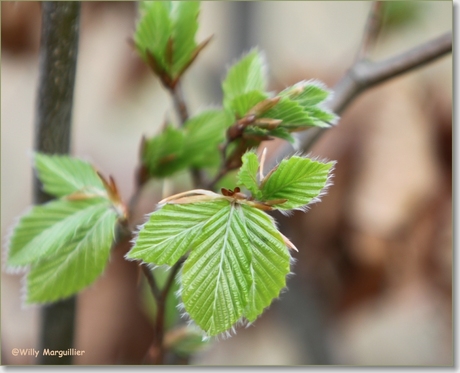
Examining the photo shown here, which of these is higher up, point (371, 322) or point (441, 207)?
point (441, 207)

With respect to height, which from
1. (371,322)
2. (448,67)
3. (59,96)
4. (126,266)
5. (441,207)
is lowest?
(371,322)

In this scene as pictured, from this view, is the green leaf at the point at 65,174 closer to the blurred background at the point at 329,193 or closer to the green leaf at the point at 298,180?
the green leaf at the point at 298,180

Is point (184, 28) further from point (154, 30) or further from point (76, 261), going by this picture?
point (76, 261)

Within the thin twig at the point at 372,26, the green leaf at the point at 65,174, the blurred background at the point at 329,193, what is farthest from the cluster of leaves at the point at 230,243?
the blurred background at the point at 329,193

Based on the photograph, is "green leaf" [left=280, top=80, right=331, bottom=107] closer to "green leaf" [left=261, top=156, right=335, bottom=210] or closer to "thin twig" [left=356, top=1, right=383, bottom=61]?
"green leaf" [left=261, top=156, right=335, bottom=210]

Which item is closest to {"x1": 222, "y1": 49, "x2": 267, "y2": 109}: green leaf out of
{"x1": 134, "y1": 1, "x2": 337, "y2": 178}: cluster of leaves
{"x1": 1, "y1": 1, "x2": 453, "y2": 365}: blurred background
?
{"x1": 134, "y1": 1, "x2": 337, "y2": 178}: cluster of leaves

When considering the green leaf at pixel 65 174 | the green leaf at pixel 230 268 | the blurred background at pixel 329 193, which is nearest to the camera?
the green leaf at pixel 230 268

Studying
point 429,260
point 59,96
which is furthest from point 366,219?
point 59,96

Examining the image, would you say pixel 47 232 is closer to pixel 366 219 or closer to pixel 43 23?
pixel 43 23
